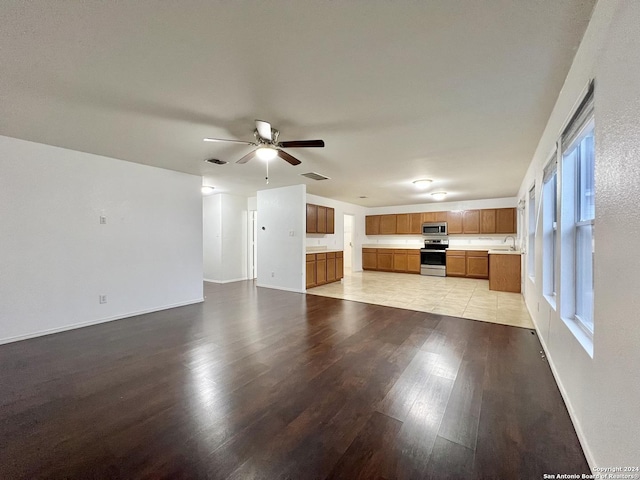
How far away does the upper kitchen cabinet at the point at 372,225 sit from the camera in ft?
31.8

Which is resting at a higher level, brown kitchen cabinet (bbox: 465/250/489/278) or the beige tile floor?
brown kitchen cabinet (bbox: 465/250/489/278)

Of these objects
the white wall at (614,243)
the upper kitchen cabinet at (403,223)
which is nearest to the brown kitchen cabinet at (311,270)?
the upper kitchen cabinet at (403,223)

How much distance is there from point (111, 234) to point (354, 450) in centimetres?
440

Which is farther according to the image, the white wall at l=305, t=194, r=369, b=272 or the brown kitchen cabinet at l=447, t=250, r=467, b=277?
the brown kitchen cabinet at l=447, t=250, r=467, b=277

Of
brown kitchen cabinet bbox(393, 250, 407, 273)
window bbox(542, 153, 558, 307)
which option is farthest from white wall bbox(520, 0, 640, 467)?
brown kitchen cabinet bbox(393, 250, 407, 273)

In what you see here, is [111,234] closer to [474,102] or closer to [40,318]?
A: [40,318]

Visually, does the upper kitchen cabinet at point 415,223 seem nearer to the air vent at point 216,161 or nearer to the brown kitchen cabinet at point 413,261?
the brown kitchen cabinet at point 413,261

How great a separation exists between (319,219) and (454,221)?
4.58 m

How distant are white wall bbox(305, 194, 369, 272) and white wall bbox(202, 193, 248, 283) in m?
2.21

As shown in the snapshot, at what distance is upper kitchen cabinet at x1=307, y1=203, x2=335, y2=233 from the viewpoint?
640 centimetres

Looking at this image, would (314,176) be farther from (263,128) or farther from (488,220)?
(488,220)

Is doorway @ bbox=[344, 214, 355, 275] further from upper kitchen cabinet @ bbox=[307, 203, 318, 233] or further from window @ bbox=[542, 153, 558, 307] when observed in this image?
window @ bbox=[542, 153, 558, 307]

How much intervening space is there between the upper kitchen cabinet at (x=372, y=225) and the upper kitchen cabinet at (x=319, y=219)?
2.85m

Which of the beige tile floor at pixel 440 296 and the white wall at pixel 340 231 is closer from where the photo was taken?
the beige tile floor at pixel 440 296
